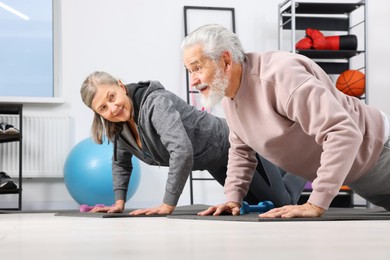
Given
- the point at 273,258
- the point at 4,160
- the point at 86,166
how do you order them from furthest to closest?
1. the point at 4,160
2. the point at 86,166
3. the point at 273,258

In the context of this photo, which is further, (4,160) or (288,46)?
(288,46)

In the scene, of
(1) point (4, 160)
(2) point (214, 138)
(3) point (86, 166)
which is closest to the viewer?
(2) point (214, 138)

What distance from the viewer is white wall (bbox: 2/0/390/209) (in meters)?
6.54

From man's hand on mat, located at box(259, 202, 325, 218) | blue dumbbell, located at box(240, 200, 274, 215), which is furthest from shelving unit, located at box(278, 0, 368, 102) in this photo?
man's hand on mat, located at box(259, 202, 325, 218)

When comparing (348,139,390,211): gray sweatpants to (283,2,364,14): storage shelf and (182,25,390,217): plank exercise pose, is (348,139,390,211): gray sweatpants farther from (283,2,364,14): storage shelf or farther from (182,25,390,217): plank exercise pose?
(283,2,364,14): storage shelf

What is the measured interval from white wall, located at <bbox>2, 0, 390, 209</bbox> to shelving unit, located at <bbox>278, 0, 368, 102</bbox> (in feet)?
0.64

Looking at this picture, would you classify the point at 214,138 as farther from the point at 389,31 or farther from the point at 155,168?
the point at 389,31

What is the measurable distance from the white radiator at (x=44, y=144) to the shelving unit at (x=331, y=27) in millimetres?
2208

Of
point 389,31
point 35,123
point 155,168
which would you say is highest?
point 389,31

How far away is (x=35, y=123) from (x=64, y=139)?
11.8 inches

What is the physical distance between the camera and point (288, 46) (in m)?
6.92

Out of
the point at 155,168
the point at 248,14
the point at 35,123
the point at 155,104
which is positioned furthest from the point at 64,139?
the point at 155,104

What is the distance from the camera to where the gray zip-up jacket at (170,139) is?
282cm

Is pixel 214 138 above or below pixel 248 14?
below
